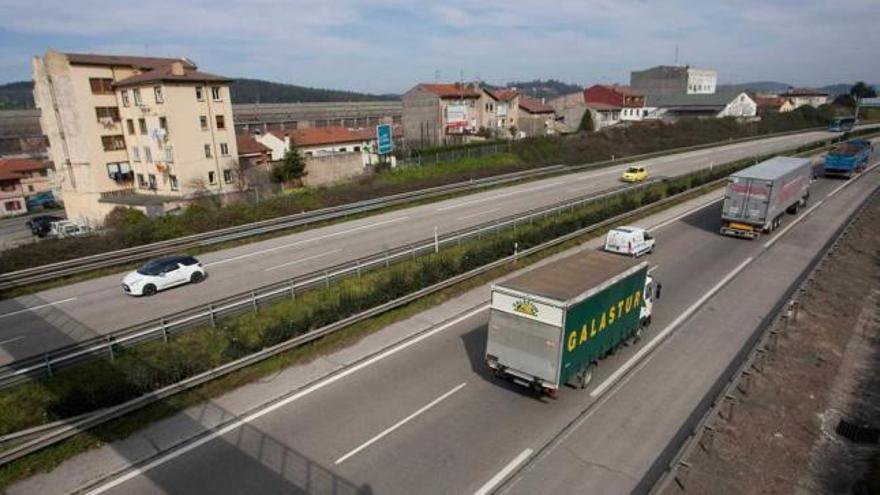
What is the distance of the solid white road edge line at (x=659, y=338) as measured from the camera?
569 inches

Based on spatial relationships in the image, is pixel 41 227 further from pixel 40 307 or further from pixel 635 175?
pixel 635 175

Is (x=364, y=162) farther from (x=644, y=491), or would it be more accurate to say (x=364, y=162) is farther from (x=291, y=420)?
(x=644, y=491)

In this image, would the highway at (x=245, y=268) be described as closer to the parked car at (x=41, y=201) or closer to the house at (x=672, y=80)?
the parked car at (x=41, y=201)

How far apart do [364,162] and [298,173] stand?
907 cm

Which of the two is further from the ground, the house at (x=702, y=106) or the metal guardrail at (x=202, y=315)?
the house at (x=702, y=106)

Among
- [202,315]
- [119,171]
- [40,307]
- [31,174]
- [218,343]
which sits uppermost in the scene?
[119,171]

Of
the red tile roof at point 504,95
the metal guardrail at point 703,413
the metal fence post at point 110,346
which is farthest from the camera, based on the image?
the red tile roof at point 504,95

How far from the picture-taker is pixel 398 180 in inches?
2004

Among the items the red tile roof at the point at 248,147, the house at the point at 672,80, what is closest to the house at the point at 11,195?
the red tile roof at the point at 248,147

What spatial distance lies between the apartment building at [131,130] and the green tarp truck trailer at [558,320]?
133ft

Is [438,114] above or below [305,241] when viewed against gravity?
above

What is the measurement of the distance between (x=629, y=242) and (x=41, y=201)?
85003 mm

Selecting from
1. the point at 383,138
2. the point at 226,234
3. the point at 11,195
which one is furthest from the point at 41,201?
the point at 226,234

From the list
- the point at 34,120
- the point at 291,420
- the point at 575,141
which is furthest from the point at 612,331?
the point at 34,120
